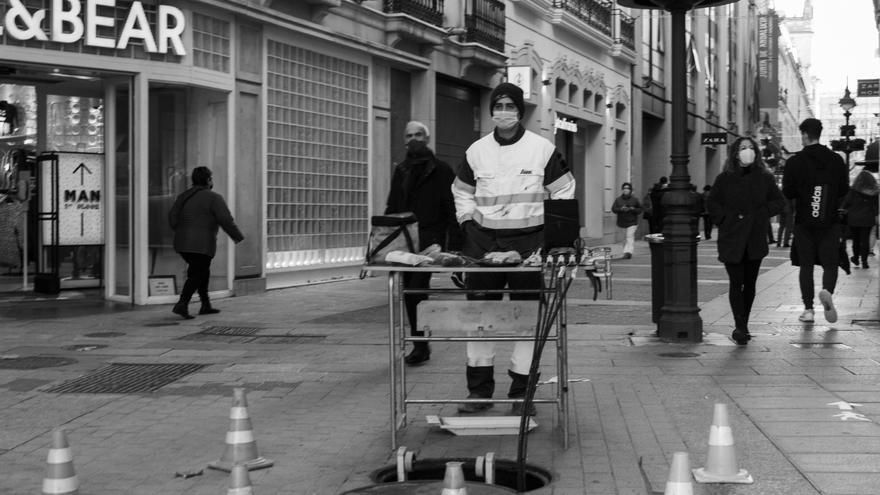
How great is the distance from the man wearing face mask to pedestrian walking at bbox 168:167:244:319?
6749mm

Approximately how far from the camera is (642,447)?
Result: 6164mm

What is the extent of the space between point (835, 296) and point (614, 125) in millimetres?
21328

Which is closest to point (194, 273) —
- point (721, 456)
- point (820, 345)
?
point (820, 345)

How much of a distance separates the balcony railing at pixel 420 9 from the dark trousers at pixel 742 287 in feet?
36.7

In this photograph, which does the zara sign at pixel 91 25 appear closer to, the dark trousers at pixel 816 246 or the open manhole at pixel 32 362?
the open manhole at pixel 32 362

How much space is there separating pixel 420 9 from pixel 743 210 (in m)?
12.1

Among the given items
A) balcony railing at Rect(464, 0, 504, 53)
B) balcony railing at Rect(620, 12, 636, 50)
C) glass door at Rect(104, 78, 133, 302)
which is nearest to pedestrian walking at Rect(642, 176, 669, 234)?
balcony railing at Rect(464, 0, 504, 53)

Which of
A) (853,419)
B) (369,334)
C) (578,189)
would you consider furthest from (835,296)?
(578,189)

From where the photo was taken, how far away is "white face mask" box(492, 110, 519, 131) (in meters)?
6.89

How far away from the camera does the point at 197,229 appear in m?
13.3

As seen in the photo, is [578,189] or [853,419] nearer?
[853,419]

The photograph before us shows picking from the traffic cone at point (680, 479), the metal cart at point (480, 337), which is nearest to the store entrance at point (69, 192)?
the metal cart at point (480, 337)

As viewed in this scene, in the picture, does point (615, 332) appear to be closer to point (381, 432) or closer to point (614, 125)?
point (381, 432)

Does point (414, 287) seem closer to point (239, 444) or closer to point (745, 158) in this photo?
point (239, 444)
